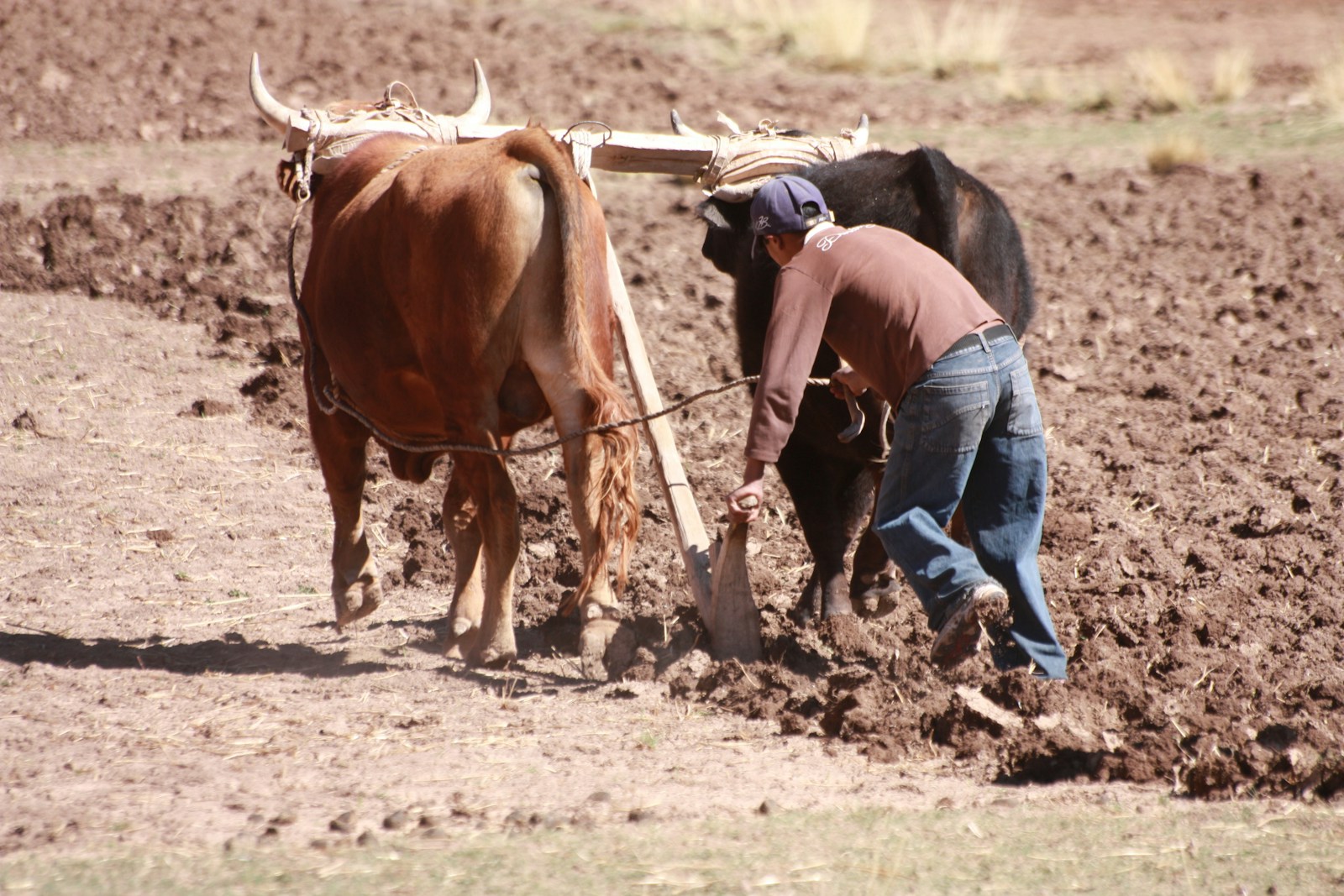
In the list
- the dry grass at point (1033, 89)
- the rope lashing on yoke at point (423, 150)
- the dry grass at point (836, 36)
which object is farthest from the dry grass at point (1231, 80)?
the rope lashing on yoke at point (423, 150)

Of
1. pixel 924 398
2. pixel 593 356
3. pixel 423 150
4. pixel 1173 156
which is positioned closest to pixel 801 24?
pixel 1173 156

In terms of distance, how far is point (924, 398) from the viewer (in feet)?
12.9

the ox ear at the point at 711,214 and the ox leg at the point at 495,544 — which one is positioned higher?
the ox ear at the point at 711,214

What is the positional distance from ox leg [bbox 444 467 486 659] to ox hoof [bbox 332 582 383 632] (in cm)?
38

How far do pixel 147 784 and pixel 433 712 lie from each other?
98 centimetres

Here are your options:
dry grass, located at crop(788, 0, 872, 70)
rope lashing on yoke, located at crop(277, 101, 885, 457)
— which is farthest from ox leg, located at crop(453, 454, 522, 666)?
dry grass, located at crop(788, 0, 872, 70)

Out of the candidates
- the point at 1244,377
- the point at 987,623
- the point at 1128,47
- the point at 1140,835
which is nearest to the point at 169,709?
the point at 987,623

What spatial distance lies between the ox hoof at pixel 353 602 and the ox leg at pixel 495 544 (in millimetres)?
533

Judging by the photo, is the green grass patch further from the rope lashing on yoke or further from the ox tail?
the rope lashing on yoke

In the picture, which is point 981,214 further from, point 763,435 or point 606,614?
point 606,614

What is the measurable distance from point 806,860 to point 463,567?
2.16 meters

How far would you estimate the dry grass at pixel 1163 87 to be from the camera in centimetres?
1418

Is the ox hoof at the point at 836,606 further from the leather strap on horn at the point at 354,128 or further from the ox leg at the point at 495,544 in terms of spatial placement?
the leather strap on horn at the point at 354,128

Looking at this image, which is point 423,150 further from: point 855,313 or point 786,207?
point 855,313
